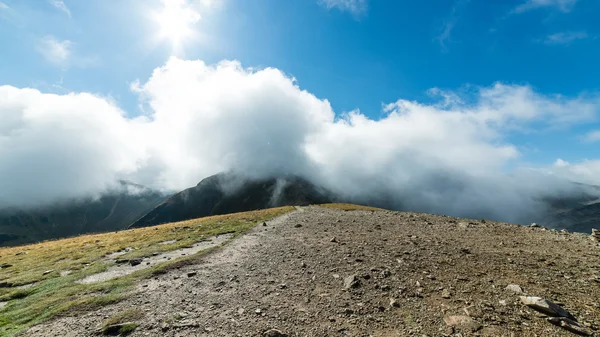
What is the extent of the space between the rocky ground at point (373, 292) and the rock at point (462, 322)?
35mm

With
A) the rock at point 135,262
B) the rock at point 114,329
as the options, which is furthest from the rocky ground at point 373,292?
the rock at point 135,262

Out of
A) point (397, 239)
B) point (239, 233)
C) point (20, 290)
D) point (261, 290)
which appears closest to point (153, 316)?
point (261, 290)

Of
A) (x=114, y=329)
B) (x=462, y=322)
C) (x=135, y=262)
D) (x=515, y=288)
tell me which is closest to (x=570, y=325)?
(x=515, y=288)

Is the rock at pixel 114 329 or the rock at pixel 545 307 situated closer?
the rock at pixel 545 307

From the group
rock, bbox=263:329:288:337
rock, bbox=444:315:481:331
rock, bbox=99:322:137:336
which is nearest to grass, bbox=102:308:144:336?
rock, bbox=99:322:137:336

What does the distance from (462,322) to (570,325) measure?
3292 millimetres

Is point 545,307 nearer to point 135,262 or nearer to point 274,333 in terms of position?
point 274,333

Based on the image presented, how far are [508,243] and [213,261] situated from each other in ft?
71.3

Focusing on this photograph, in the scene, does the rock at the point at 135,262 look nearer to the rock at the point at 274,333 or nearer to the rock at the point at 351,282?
the rock at the point at 274,333

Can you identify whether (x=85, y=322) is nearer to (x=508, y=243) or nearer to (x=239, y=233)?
(x=239, y=233)

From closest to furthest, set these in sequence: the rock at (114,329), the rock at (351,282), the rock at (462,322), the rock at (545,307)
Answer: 1. the rock at (462,322)
2. the rock at (545,307)
3. the rock at (114,329)
4. the rock at (351,282)

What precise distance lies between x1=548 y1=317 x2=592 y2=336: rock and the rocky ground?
0.12m

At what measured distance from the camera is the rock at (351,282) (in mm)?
12852

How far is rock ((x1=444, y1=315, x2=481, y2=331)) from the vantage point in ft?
30.2
